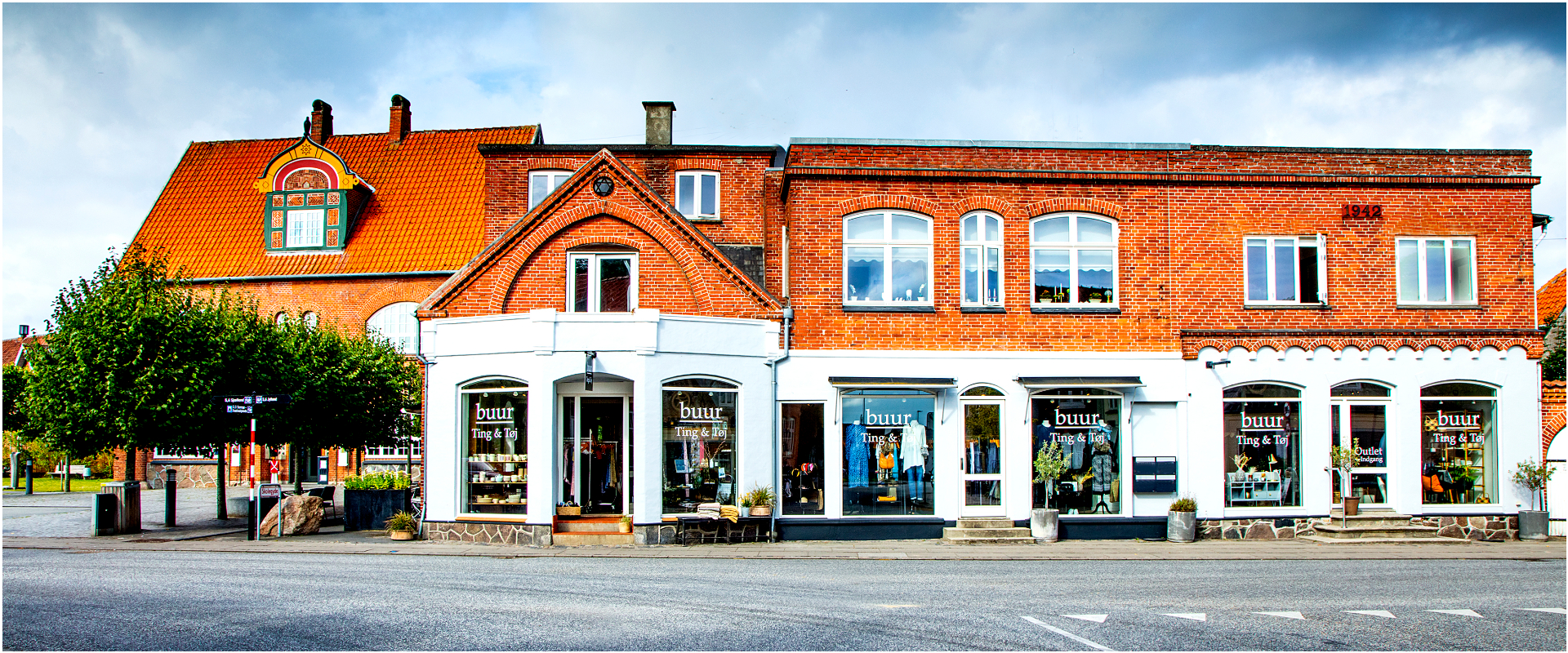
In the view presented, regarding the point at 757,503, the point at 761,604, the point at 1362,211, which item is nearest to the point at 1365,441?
the point at 1362,211

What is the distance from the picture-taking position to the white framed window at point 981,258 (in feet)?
61.3

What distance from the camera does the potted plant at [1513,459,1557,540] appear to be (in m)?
18.3

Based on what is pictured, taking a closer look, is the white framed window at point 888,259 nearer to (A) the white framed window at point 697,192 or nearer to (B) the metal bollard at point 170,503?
(A) the white framed window at point 697,192

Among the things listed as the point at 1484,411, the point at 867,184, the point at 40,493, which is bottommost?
the point at 40,493

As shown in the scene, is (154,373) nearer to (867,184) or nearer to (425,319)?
(425,319)

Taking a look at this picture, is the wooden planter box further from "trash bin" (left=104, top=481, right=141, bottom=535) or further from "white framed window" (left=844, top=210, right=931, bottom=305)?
"white framed window" (left=844, top=210, right=931, bottom=305)

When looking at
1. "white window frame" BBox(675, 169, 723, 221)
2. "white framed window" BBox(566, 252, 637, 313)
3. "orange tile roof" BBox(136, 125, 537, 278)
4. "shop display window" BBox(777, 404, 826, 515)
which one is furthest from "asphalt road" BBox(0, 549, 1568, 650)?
"orange tile roof" BBox(136, 125, 537, 278)

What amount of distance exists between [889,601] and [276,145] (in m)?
33.5

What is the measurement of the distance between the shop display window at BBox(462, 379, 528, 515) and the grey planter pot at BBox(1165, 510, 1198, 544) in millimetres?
10925

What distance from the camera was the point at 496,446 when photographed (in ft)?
58.0

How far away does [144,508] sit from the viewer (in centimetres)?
2509

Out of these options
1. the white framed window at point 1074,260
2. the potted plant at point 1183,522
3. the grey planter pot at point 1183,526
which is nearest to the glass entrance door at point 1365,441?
the potted plant at point 1183,522

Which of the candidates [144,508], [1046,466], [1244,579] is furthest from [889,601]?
[144,508]

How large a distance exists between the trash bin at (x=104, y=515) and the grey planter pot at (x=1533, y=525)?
24.8 meters
